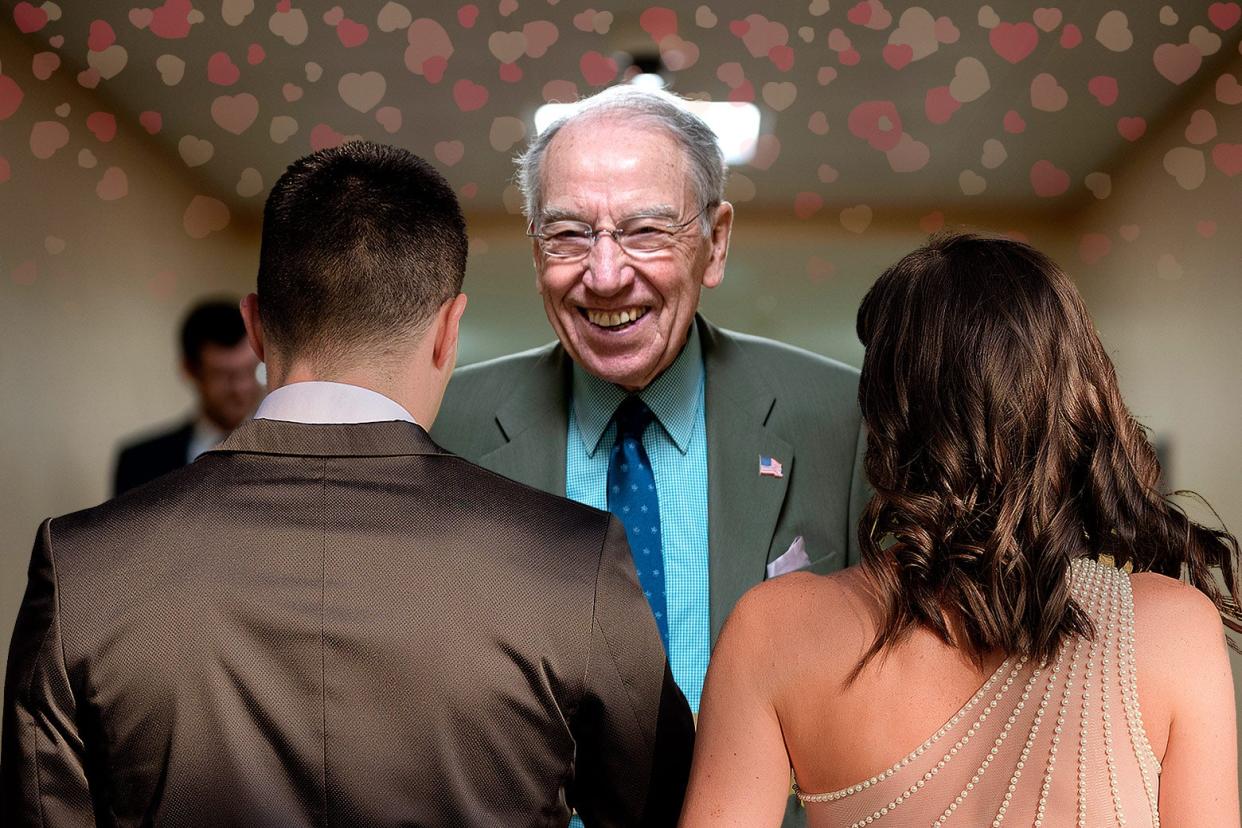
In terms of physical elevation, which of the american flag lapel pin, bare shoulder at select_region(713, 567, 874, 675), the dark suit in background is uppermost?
the american flag lapel pin

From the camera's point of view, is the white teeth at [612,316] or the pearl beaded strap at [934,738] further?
the white teeth at [612,316]

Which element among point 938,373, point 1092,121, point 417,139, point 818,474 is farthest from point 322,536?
point 1092,121

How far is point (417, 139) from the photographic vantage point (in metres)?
4.48

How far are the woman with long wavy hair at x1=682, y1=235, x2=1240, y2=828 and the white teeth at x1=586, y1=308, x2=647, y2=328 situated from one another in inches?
24.5

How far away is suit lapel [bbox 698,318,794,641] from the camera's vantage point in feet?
5.76

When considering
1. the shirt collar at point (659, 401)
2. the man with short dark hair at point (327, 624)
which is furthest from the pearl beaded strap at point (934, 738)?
the shirt collar at point (659, 401)

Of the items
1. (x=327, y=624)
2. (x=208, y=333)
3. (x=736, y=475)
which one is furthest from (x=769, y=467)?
(x=208, y=333)

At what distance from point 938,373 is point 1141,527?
0.27 m

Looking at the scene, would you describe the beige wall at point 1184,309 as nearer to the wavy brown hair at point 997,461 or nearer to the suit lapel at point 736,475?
the suit lapel at point 736,475

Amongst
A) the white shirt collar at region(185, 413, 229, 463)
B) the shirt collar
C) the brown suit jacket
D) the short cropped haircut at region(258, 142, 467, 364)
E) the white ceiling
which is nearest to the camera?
the brown suit jacket

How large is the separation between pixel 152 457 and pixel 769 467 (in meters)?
2.99

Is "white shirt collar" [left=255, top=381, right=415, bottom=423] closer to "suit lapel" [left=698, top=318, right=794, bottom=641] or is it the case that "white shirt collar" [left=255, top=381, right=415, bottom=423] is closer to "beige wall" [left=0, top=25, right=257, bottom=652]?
→ "suit lapel" [left=698, top=318, right=794, bottom=641]

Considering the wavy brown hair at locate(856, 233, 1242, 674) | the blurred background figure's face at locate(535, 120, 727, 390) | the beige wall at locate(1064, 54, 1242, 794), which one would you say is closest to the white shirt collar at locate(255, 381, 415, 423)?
the wavy brown hair at locate(856, 233, 1242, 674)

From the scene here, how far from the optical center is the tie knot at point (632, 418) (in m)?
1.86
